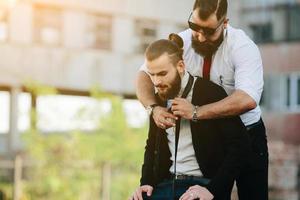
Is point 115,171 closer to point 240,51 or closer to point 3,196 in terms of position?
point 3,196

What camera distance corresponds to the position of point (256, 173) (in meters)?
3.86

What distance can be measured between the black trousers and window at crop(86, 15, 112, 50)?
25.7m

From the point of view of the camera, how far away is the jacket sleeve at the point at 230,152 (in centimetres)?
345

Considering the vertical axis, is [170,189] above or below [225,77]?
below

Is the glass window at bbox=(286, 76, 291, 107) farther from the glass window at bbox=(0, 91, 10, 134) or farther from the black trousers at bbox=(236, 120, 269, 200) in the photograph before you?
the black trousers at bbox=(236, 120, 269, 200)

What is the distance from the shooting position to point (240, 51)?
12.1ft

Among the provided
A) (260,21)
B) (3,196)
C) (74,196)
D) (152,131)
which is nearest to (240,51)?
(152,131)

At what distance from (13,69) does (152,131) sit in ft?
80.9

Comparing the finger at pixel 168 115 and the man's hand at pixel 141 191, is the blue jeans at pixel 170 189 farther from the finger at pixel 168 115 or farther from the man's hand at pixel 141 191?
the finger at pixel 168 115

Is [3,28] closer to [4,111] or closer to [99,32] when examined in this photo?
[4,111]

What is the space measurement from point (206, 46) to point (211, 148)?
1.34 feet

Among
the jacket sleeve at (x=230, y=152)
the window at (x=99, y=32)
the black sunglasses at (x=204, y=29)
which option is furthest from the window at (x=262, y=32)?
the jacket sleeve at (x=230, y=152)

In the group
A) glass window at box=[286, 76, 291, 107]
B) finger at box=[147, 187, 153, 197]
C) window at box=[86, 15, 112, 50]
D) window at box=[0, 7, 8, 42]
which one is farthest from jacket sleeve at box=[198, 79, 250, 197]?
glass window at box=[286, 76, 291, 107]

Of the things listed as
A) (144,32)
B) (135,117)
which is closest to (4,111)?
(144,32)
